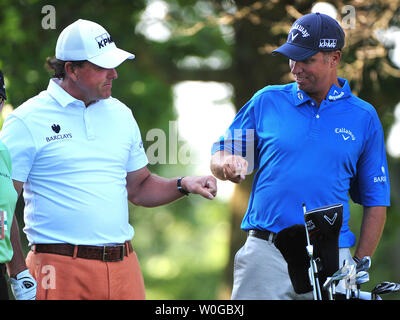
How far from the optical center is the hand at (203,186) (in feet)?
15.3

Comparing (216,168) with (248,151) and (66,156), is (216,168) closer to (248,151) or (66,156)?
(248,151)

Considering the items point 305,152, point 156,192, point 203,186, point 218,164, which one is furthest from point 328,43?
point 156,192

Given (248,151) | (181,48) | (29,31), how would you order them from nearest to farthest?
(248,151) → (29,31) → (181,48)

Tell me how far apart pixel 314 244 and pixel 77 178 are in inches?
55.1

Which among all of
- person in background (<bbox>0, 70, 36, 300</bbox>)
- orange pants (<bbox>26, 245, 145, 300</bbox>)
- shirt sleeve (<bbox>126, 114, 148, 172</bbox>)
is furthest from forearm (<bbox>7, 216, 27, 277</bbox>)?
shirt sleeve (<bbox>126, 114, 148, 172</bbox>)

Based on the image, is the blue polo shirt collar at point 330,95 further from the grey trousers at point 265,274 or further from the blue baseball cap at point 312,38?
the grey trousers at point 265,274

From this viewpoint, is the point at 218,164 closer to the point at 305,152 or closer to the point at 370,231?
the point at 305,152

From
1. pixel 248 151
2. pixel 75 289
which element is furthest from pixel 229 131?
pixel 75 289

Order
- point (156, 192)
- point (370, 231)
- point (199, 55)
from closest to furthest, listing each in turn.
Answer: point (370, 231)
point (156, 192)
point (199, 55)

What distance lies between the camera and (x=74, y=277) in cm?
445

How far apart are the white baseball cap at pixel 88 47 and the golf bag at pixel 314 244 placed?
1429 millimetres

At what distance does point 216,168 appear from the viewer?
461 cm

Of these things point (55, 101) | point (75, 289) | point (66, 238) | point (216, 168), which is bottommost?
point (75, 289)

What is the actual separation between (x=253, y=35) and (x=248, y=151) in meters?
6.33
